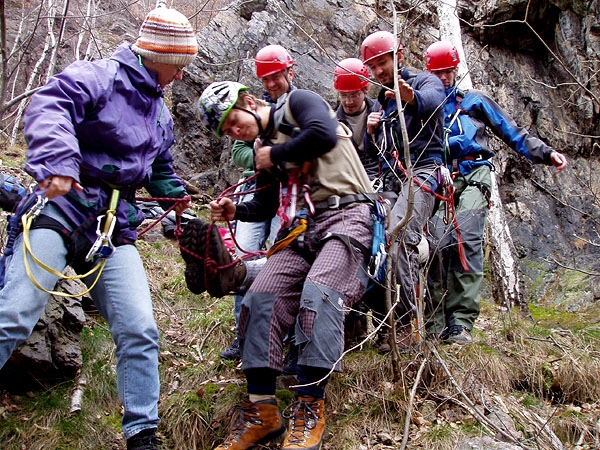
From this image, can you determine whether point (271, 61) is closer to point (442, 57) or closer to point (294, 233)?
point (442, 57)

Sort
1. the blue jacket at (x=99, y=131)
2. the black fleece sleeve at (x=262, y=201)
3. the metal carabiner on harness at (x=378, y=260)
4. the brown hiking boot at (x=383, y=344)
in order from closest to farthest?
1. the blue jacket at (x=99, y=131)
2. the metal carabiner on harness at (x=378, y=260)
3. the black fleece sleeve at (x=262, y=201)
4. the brown hiking boot at (x=383, y=344)

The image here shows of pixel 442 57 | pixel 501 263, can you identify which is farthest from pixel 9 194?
pixel 501 263

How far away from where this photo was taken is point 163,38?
11.0ft

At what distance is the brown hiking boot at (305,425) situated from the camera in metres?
3.18

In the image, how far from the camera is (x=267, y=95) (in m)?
5.16

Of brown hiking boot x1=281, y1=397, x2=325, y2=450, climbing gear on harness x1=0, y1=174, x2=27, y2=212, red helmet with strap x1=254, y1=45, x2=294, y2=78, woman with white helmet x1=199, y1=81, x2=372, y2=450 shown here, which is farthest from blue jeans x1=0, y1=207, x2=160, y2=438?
red helmet with strap x1=254, y1=45, x2=294, y2=78

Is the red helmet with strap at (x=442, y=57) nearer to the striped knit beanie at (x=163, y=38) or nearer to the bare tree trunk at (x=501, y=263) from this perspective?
the bare tree trunk at (x=501, y=263)

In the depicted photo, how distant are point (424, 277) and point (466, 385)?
85cm

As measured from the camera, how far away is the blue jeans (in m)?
2.83

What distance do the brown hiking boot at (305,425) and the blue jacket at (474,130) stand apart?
115 inches

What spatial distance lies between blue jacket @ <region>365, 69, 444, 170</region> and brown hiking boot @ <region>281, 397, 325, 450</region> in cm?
227

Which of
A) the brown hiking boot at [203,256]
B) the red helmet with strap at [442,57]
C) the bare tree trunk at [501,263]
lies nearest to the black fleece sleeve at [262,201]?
the brown hiking boot at [203,256]

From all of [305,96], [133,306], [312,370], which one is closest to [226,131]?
[305,96]

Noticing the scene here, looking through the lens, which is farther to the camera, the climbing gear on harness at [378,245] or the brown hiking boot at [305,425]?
the climbing gear on harness at [378,245]
